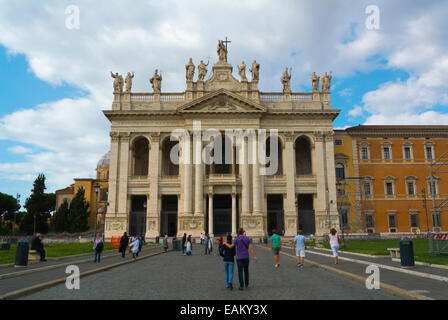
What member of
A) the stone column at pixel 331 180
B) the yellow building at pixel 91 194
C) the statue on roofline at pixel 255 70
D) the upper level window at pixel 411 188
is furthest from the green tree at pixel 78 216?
the upper level window at pixel 411 188

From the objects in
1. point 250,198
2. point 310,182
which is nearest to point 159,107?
point 250,198

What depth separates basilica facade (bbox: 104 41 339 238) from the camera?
4522 centimetres

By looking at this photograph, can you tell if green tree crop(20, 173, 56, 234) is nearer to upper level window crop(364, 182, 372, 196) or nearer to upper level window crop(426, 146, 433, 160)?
upper level window crop(364, 182, 372, 196)

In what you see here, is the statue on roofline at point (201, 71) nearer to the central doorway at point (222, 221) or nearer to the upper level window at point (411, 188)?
the central doorway at point (222, 221)

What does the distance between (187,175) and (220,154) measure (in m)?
5.93

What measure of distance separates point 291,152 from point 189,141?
12.7 metres

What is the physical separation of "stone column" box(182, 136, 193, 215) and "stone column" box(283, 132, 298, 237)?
1168cm

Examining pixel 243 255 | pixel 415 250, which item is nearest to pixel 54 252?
pixel 243 255

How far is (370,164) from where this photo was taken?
5138cm

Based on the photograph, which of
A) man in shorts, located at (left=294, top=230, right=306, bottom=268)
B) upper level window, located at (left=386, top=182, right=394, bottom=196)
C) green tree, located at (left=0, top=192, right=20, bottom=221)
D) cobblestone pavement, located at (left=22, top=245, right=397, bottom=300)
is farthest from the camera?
green tree, located at (left=0, top=192, right=20, bottom=221)

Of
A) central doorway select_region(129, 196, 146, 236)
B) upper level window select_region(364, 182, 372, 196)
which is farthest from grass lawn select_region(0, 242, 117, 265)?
upper level window select_region(364, 182, 372, 196)

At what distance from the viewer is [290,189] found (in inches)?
1827

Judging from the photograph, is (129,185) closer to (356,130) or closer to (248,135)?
(248,135)
